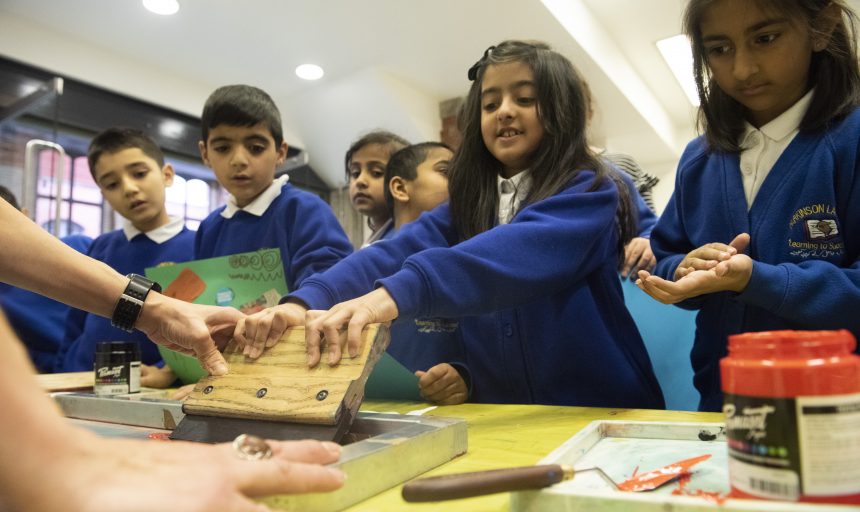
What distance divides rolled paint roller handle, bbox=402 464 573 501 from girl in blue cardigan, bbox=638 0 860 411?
0.43 meters

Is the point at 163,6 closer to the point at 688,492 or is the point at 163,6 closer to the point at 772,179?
the point at 772,179

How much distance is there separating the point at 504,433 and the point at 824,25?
0.77 m

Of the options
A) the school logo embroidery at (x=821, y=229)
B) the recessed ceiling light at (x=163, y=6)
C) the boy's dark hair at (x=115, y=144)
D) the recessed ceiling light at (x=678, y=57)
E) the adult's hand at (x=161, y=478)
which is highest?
the recessed ceiling light at (x=678, y=57)

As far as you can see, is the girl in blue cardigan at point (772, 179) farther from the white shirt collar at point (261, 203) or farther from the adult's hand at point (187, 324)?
the white shirt collar at point (261, 203)

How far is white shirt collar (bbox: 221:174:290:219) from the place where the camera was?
1.62 m

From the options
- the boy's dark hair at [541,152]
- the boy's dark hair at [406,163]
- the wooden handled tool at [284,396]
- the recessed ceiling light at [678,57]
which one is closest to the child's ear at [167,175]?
the boy's dark hair at [406,163]

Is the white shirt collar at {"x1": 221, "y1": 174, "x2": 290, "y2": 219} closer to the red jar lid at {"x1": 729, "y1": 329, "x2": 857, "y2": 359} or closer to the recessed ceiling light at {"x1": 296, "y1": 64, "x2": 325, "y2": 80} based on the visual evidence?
the red jar lid at {"x1": 729, "y1": 329, "x2": 857, "y2": 359}

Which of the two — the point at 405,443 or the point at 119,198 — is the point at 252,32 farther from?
the point at 405,443

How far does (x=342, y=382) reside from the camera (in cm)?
63

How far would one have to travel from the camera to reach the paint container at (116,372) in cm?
114

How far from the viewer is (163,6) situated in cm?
334

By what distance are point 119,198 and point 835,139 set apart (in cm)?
195

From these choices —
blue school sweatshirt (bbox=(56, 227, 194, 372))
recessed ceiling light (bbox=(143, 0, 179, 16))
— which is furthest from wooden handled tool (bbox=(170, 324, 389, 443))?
recessed ceiling light (bbox=(143, 0, 179, 16))

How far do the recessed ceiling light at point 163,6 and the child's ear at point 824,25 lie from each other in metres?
3.22
